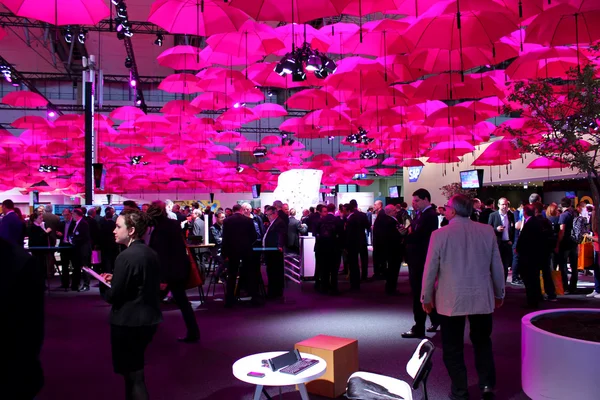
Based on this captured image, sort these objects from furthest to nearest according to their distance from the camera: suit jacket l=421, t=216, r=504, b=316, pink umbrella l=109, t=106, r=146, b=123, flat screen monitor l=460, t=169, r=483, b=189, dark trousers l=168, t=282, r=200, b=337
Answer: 1. flat screen monitor l=460, t=169, r=483, b=189
2. pink umbrella l=109, t=106, r=146, b=123
3. dark trousers l=168, t=282, r=200, b=337
4. suit jacket l=421, t=216, r=504, b=316

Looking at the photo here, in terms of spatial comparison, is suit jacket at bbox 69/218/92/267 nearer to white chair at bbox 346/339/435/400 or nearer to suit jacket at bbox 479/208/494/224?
suit jacket at bbox 479/208/494/224

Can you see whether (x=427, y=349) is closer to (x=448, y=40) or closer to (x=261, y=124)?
(x=448, y=40)

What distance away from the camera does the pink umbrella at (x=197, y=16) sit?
683 cm

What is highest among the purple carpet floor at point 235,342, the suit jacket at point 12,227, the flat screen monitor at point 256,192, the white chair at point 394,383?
the flat screen monitor at point 256,192

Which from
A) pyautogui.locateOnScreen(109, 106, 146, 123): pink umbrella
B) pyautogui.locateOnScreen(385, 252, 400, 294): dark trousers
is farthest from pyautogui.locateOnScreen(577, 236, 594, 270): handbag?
pyautogui.locateOnScreen(109, 106, 146, 123): pink umbrella

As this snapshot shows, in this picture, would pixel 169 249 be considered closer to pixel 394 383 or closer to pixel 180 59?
pixel 394 383

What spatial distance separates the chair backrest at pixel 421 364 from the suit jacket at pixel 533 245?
5.02 metres

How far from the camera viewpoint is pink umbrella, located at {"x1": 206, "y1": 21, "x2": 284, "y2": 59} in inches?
312

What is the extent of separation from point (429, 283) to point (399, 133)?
11.6 m

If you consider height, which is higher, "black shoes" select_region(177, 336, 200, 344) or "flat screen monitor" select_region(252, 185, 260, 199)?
"flat screen monitor" select_region(252, 185, 260, 199)

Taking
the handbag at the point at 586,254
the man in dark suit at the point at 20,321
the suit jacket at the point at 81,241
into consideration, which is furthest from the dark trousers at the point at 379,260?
the man in dark suit at the point at 20,321

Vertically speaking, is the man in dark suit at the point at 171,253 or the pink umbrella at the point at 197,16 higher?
the pink umbrella at the point at 197,16

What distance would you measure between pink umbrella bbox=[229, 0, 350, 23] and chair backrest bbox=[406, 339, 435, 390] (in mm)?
4446

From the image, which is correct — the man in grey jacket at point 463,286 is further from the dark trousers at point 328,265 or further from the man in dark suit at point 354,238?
the man in dark suit at point 354,238
